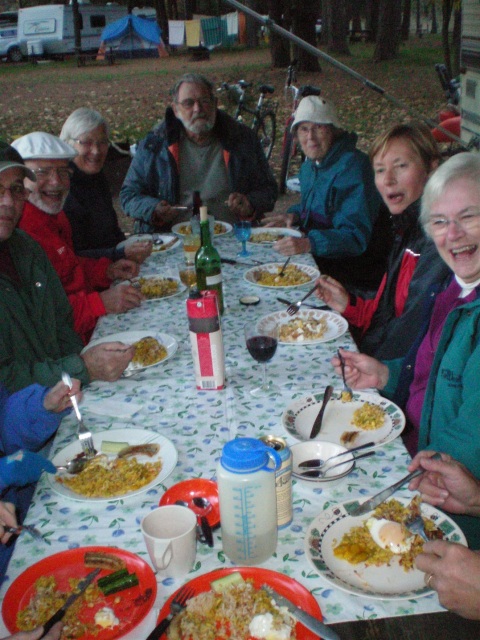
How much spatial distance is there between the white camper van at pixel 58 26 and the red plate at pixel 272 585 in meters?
6.91

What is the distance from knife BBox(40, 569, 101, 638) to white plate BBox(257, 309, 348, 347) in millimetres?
1077

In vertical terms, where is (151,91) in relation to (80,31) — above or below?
below

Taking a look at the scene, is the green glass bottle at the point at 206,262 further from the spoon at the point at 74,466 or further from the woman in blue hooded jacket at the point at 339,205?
the woman in blue hooded jacket at the point at 339,205

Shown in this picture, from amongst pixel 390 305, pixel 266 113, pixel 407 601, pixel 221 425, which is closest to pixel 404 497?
pixel 407 601

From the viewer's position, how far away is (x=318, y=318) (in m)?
2.11

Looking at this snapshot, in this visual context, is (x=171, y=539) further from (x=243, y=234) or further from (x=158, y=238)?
(x=158, y=238)

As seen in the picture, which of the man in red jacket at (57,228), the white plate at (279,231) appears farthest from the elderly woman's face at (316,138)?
the man in red jacket at (57,228)

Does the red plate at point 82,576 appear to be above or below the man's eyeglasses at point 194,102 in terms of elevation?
below

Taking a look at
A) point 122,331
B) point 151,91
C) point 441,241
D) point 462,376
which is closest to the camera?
point 462,376

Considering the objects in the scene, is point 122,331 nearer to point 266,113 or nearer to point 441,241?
point 441,241

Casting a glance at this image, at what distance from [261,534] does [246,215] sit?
2.93m

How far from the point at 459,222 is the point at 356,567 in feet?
3.34

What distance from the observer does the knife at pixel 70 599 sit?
2.95ft

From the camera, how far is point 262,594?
3.03 feet
